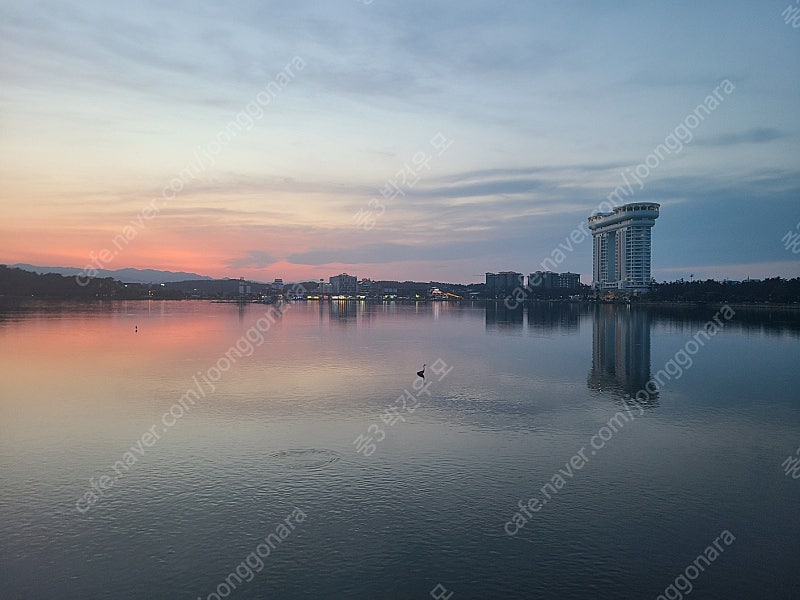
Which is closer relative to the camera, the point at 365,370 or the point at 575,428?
the point at 575,428

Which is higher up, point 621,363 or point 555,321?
point 555,321

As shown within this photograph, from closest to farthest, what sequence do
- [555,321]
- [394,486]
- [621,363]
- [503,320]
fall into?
[394,486] → [621,363] → [555,321] → [503,320]

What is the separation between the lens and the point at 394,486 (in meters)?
15.9

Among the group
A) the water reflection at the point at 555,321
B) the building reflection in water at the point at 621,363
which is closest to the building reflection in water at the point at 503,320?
the water reflection at the point at 555,321

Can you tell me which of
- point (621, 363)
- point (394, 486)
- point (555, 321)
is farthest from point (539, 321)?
point (394, 486)

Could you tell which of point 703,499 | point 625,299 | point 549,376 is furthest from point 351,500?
point 625,299

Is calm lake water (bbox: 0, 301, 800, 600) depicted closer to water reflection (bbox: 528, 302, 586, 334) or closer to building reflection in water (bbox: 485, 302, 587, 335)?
water reflection (bbox: 528, 302, 586, 334)

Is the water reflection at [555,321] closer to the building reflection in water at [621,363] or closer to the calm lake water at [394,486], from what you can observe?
the building reflection in water at [621,363]

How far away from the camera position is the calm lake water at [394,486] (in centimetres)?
1153

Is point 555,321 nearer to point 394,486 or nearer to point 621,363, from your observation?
point 621,363

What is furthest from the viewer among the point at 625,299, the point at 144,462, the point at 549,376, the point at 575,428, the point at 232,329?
Answer: the point at 625,299

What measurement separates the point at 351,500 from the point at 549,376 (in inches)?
867

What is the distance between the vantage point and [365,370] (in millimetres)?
36156

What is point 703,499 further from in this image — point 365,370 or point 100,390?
point 100,390
